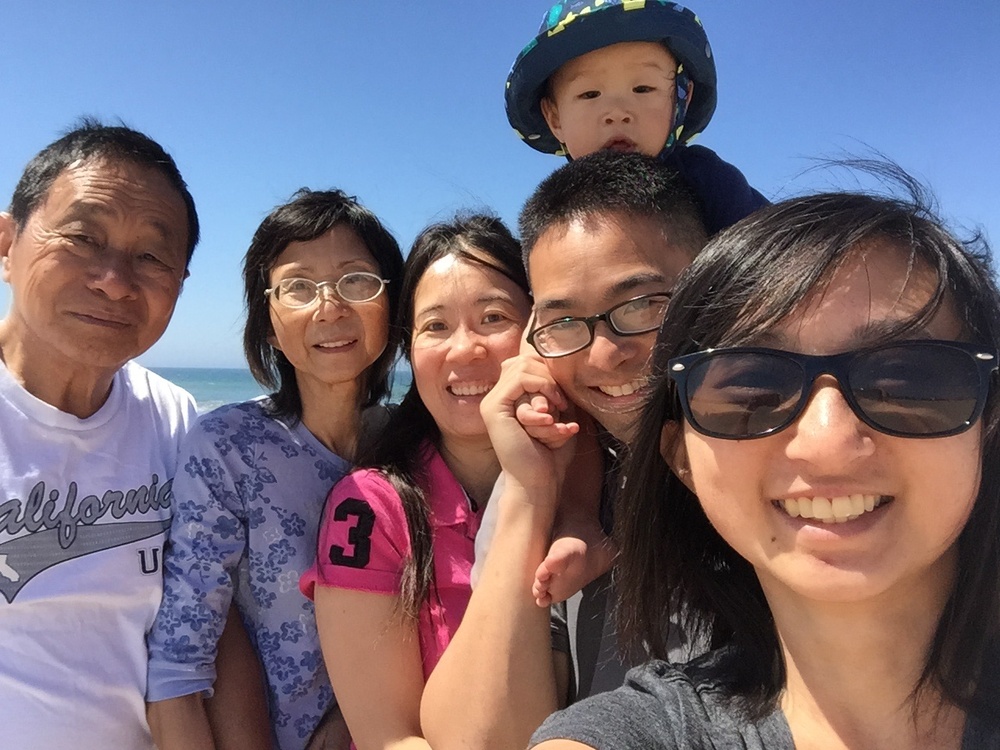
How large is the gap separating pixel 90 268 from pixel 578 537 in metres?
2.37

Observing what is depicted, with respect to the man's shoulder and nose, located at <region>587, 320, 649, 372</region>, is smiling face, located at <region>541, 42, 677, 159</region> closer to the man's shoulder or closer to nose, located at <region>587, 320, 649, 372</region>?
nose, located at <region>587, 320, 649, 372</region>

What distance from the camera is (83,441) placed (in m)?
2.67

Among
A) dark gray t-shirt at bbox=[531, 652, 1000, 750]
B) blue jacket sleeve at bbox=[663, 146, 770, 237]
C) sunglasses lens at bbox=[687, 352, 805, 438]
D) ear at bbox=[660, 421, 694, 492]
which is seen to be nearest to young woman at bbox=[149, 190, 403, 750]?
blue jacket sleeve at bbox=[663, 146, 770, 237]

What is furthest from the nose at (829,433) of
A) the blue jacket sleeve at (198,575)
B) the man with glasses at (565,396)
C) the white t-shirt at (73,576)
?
the white t-shirt at (73,576)

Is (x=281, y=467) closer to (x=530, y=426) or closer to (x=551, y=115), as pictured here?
(x=530, y=426)

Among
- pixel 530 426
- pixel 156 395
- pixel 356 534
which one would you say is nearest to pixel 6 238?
pixel 156 395

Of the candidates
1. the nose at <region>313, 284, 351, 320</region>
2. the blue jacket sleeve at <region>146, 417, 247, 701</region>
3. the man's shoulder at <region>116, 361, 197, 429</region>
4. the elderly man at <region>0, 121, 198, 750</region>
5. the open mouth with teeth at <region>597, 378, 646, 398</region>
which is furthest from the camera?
the man's shoulder at <region>116, 361, 197, 429</region>

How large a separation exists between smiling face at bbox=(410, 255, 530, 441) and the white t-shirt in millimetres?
1396

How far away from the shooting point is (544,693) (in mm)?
1873

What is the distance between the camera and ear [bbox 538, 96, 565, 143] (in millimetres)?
3105

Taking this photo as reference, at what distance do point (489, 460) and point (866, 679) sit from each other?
1596 millimetres

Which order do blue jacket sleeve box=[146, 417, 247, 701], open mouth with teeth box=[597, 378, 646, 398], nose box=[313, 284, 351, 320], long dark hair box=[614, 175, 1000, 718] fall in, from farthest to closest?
nose box=[313, 284, 351, 320] → blue jacket sleeve box=[146, 417, 247, 701] → open mouth with teeth box=[597, 378, 646, 398] → long dark hair box=[614, 175, 1000, 718]

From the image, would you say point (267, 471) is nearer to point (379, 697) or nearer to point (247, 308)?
point (247, 308)

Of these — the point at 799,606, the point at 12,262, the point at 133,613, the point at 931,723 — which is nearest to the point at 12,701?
the point at 133,613
